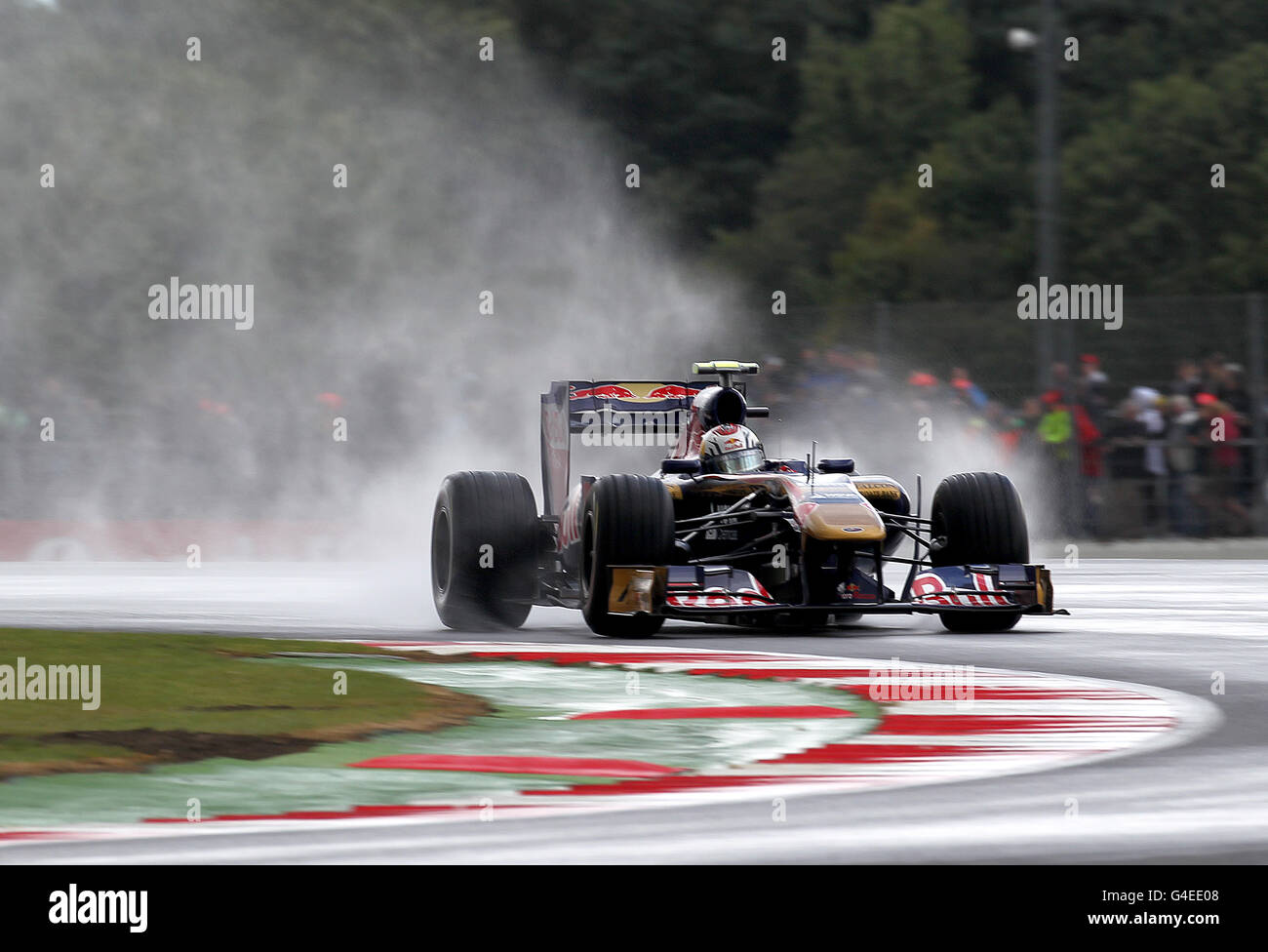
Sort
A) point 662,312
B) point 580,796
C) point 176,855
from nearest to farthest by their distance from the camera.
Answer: point 176,855 < point 580,796 < point 662,312

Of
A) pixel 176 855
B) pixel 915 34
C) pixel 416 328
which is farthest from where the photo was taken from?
pixel 915 34

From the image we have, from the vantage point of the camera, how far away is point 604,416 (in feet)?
49.4

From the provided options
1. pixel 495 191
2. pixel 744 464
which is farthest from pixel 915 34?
pixel 744 464

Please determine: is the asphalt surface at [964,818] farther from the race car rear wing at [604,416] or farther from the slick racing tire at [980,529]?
the race car rear wing at [604,416]

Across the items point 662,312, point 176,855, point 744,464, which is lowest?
point 176,855

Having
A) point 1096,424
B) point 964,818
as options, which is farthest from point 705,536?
point 1096,424

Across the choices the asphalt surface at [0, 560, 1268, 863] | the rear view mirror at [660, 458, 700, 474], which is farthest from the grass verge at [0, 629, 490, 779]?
the rear view mirror at [660, 458, 700, 474]

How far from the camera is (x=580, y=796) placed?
7.76 m

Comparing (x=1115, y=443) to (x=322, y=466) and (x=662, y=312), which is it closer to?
(x=322, y=466)

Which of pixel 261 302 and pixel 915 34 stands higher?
pixel 915 34

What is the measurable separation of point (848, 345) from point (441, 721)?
49.6 ft

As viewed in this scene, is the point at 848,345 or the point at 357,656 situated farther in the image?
the point at 848,345
